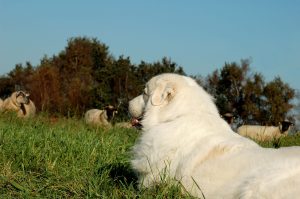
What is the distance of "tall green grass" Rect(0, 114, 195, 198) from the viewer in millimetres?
5441

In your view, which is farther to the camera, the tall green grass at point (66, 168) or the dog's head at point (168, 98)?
the dog's head at point (168, 98)

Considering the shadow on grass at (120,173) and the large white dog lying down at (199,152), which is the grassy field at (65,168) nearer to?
the shadow on grass at (120,173)

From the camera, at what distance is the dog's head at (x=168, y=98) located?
19.4ft

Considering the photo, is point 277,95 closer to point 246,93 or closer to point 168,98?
point 246,93

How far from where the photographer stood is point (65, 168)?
6.44m

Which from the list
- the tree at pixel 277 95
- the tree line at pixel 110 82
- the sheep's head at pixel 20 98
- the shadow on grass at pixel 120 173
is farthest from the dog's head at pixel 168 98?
the tree at pixel 277 95

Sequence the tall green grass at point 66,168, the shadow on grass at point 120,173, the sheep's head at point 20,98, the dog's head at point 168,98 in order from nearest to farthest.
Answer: the tall green grass at point 66,168 < the dog's head at point 168,98 < the shadow on grass at point 120,173 < the sheep's head at point 20,98

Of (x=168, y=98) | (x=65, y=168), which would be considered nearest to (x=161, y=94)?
(x=168, y=98)

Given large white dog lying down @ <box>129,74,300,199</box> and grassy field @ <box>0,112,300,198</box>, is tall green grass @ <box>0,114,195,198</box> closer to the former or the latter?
grassy field @ <box>0,112,300,198</box>

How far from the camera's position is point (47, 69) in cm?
4369

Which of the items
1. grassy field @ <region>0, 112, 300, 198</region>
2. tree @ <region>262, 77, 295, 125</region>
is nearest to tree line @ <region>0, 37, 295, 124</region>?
tree @ <region>262, 77, 295, 125</region>

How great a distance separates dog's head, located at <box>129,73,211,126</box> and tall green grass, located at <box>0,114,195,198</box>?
0.84 m

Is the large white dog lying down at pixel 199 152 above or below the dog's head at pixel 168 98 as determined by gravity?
below

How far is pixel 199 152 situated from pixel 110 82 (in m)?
41.6
